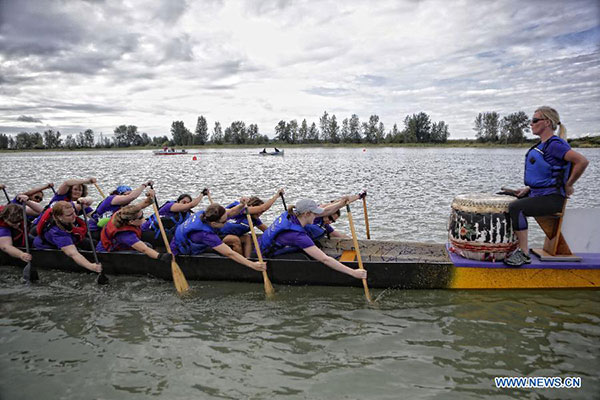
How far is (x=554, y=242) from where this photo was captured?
6.23m

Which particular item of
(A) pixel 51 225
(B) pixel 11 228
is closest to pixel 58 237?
(A) pixel 51 225

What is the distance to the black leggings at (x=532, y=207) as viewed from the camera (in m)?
5.71

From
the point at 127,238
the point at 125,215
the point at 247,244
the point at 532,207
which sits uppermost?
the point at 532,207

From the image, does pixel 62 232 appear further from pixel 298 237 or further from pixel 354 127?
pixel 354 127

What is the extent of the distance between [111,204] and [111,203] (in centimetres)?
5

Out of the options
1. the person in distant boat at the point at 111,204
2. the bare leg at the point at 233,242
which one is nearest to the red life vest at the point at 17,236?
the person in distant boat at the point at 111,204

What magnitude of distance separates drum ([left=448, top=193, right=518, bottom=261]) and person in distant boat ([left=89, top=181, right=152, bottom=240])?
18.6ft

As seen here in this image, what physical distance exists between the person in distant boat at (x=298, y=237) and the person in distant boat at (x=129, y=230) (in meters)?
1.86

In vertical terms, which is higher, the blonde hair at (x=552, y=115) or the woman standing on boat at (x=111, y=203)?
the blonde hair at (x=552, y=115)

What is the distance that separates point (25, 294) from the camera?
7059 mm

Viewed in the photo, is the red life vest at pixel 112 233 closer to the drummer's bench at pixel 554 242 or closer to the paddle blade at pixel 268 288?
the paddle blade at pixel 268 288

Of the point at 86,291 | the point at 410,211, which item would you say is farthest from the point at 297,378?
the point at 410,211

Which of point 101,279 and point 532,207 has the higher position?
point 532,207

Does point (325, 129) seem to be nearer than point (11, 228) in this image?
No
